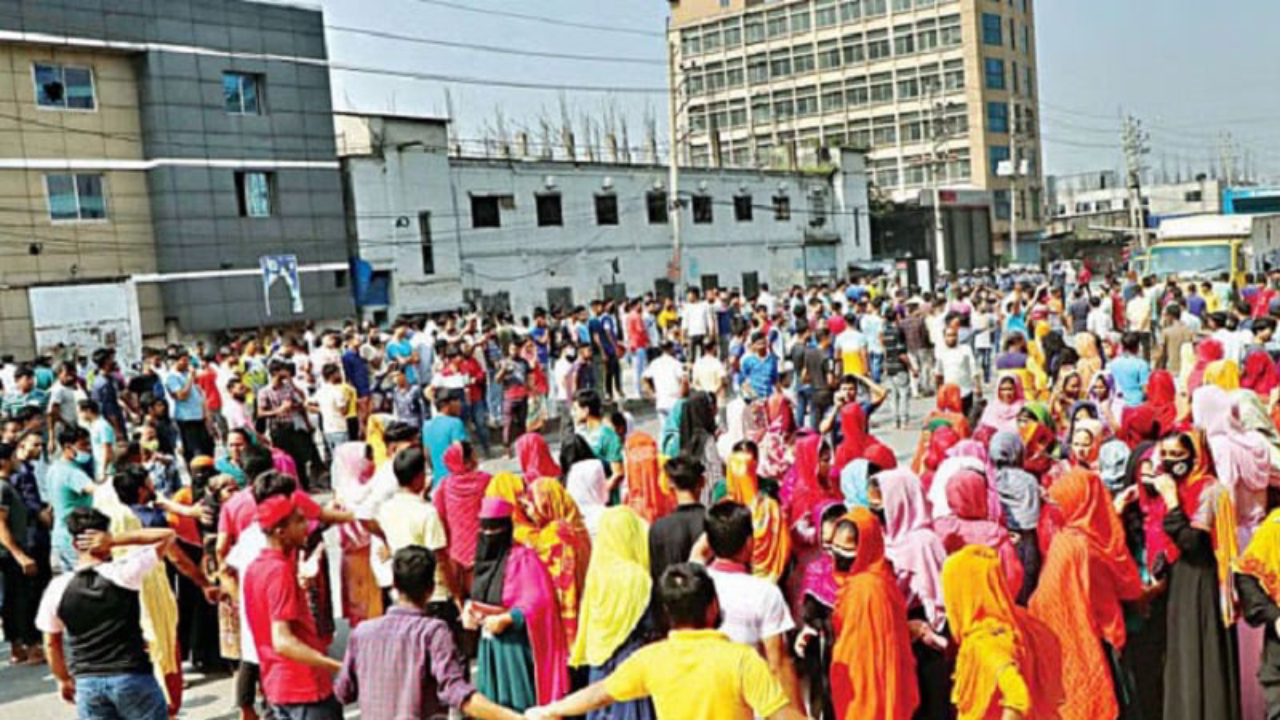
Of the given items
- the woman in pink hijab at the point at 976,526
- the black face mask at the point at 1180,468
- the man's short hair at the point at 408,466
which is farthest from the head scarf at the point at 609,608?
the black face mask at the point at 1180,468

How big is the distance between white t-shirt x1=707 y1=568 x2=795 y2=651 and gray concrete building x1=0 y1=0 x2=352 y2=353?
2599cm

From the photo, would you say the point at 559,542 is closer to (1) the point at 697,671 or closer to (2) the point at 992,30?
(1) the point at 697,671

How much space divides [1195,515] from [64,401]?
42.4 ft

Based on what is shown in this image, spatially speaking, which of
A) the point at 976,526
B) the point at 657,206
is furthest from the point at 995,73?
the point at 976,526

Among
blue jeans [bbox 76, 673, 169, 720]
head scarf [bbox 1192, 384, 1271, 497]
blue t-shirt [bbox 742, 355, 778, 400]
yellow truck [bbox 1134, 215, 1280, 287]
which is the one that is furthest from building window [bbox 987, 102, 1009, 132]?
blue jeans [bbox 76, 673, 169, 720]

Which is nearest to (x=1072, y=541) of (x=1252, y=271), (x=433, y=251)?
(x=1252, y=271)

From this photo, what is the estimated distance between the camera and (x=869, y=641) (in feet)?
15.6

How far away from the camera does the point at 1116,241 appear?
67.4m

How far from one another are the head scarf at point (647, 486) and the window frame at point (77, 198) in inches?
943

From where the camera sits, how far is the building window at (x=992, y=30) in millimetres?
69000

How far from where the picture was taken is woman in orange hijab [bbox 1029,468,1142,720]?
4.87m

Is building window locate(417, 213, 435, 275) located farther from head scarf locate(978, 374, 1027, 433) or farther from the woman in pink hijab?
the woman in pink hijab

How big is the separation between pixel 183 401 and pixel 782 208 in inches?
1323

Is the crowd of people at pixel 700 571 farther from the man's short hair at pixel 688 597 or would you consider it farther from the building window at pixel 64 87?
the building window at pixel 64 87
